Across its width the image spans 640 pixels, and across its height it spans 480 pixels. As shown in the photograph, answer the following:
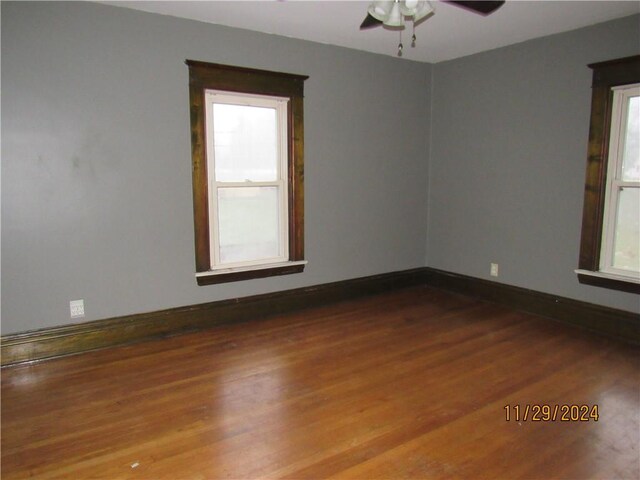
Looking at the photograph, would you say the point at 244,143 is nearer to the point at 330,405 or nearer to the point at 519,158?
the point at 330,405

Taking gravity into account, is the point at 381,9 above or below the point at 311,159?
above

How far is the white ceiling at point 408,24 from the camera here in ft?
10.3

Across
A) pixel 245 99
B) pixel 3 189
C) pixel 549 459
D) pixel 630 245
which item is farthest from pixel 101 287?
pixel 630 245

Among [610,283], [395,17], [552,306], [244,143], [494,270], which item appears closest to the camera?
[395,17]

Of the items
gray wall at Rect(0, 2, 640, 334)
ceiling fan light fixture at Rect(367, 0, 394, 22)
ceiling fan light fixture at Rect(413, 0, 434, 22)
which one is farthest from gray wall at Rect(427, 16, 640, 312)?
ceiling fan light fixture at Rect(367, 0, 394, 22)

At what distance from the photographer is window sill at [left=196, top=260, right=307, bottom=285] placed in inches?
148

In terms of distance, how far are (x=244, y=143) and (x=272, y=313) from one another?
1.55m

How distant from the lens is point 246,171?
3.92 meters

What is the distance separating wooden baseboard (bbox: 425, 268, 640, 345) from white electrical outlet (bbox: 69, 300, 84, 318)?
3558mm

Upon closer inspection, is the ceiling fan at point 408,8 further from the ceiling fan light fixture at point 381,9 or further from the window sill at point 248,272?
the window sill at point 248,272

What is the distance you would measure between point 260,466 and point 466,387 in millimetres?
1378

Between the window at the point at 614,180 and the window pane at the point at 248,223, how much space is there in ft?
8.76

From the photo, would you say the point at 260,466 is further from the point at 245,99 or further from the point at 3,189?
the point at 245,99

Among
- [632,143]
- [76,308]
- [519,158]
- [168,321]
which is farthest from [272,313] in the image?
[632,143]
